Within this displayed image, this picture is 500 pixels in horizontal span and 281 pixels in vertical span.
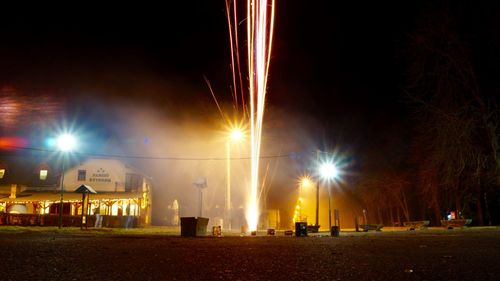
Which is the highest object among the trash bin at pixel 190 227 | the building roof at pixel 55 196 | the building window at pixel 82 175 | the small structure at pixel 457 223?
the building window at pixel 82 175

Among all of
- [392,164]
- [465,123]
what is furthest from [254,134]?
[392,164]

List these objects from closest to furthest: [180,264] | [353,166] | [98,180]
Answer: [180,264] → [98,180] → [353,166]

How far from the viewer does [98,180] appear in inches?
1686

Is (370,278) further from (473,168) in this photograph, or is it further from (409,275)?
(473,168)

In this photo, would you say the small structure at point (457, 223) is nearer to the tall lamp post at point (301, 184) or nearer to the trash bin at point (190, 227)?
the tall lamp post at point (301, 184)

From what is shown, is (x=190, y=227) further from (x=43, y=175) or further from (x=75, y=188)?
(x=43, y=175)

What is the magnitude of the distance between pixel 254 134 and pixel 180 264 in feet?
67.1

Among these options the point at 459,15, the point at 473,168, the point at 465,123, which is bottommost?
the point at 473,168

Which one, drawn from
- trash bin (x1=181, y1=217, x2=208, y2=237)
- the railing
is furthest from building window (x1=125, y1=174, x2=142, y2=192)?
trash bin (x1=181, y1=217, x2=208, y2=237)

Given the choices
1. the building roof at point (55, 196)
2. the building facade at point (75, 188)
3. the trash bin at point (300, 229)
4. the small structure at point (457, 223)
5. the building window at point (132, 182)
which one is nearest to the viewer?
the trash bin at point (300, 229)

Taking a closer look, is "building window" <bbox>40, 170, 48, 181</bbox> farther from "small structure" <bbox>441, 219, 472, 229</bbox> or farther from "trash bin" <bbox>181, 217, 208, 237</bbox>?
"small structure" <bbox>441, 219, 472, 229</bbox>

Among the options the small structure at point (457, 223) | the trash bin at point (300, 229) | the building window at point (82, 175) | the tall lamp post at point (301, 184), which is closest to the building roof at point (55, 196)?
the building window at point (82, 175)

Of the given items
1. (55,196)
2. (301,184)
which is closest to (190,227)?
(55,196)

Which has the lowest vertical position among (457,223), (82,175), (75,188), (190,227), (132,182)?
(457,223)
